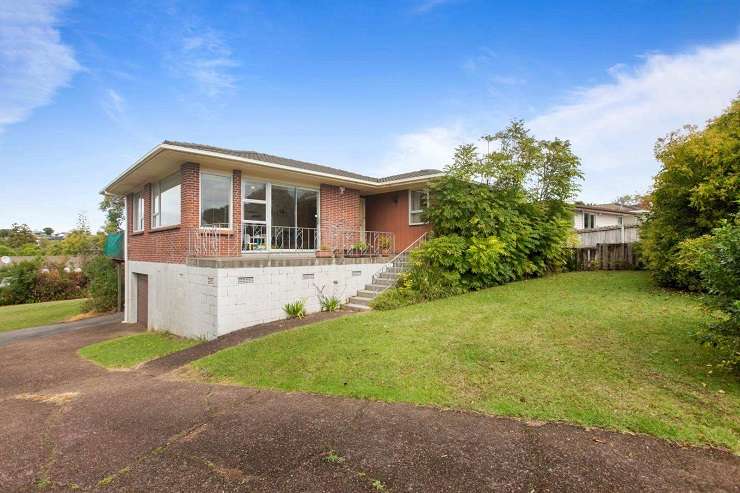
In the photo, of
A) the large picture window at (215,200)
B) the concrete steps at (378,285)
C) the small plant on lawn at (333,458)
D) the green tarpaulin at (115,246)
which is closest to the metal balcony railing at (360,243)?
the concrete steps at (378,285)

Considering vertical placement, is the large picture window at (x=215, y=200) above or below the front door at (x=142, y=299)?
above

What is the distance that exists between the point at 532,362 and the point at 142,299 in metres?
14.4

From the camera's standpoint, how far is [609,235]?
671 inches

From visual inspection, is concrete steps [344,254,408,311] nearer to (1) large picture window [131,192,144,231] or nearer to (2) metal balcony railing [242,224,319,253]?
(2) metal balcony railing [242,224,319,253]

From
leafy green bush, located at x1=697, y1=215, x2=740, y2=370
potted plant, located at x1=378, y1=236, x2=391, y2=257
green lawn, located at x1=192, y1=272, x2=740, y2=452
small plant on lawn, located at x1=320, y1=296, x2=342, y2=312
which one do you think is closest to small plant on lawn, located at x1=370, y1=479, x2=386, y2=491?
green lawn, located at x1=192, y1=272, x2=740, y2=452

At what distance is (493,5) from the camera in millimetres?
10711

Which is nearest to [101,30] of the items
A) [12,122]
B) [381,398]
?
[12,122]

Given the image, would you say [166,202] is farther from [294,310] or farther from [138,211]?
[294,310]

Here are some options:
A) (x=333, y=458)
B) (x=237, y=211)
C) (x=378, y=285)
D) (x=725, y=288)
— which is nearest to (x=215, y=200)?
(x=237, y=211)

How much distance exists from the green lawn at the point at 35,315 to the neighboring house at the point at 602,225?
24155mm

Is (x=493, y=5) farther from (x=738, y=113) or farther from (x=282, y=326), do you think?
(x=282, y=326)

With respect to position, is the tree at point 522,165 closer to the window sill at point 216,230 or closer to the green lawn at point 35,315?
the window sill at point 216,230

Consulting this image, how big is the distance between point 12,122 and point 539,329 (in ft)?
78.4

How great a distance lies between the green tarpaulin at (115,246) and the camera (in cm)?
1677
